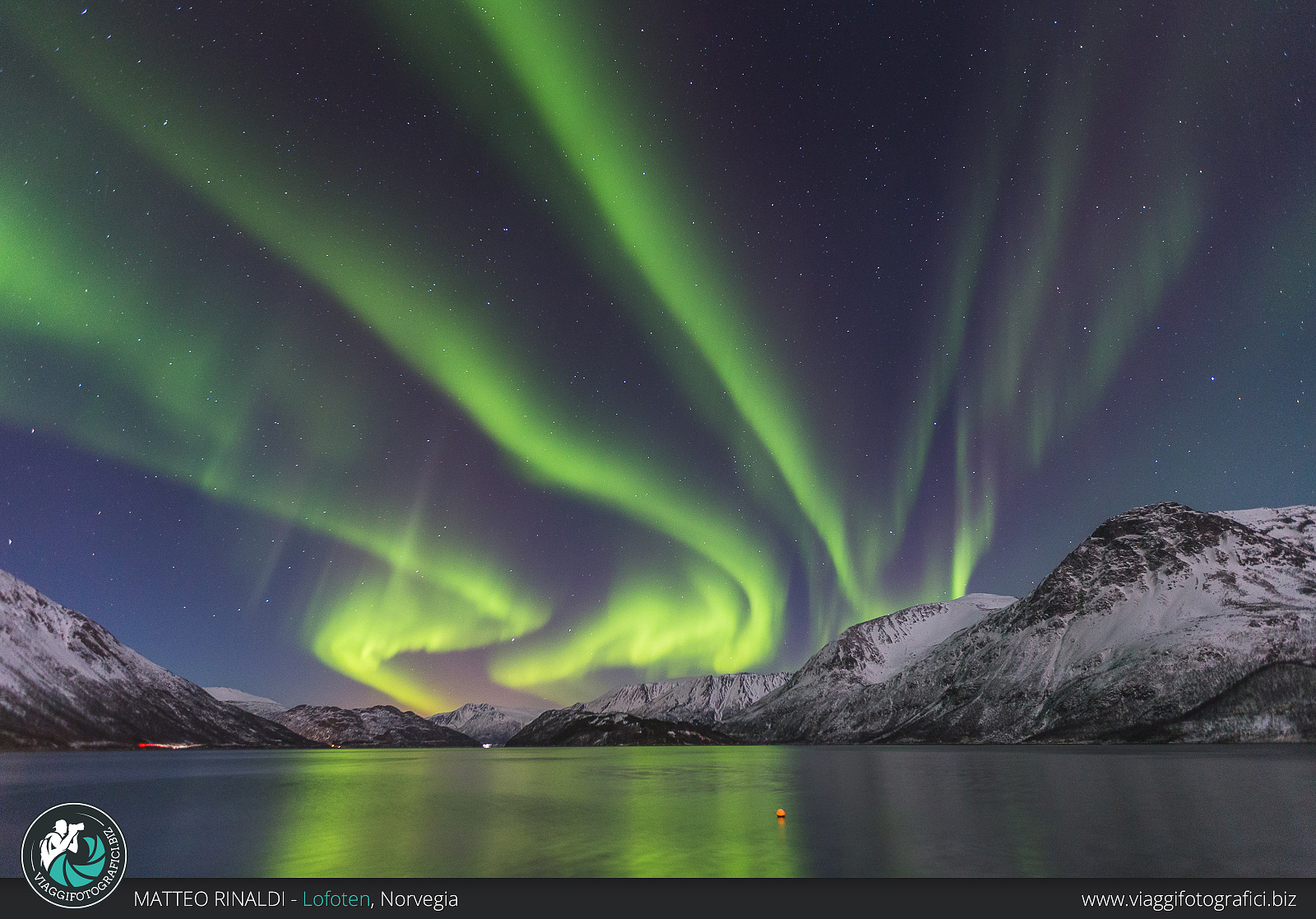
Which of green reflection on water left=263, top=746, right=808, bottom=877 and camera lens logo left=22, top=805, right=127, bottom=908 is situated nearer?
camera lens logo left=22, top=805, right=127, bottom=908

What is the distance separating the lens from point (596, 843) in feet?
150

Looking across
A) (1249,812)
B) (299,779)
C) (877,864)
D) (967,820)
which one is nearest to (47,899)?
(877,864)

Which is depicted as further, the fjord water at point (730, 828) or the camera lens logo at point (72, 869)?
the fjord water at point (730, 828)

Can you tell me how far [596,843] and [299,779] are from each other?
119 meters

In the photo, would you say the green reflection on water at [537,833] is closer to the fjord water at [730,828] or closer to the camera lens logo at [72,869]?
the fjord water at [730,828]
